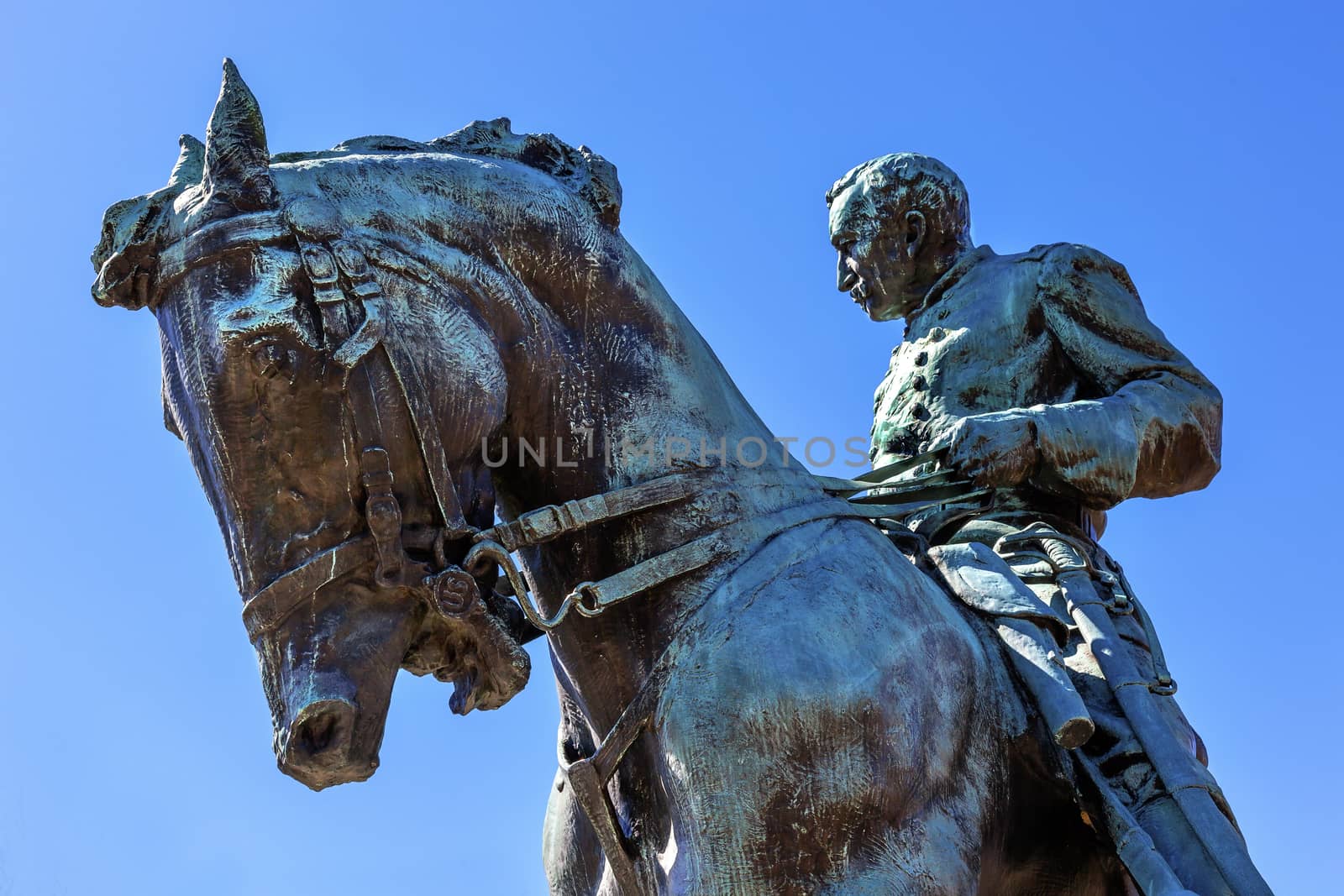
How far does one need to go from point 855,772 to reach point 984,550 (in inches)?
49.1

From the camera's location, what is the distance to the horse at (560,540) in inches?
184

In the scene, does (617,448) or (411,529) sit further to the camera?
(617,448)

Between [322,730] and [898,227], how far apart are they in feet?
11.4

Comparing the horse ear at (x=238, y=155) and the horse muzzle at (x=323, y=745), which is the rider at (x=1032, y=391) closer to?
the horse muzzle at (x=323, y=745)

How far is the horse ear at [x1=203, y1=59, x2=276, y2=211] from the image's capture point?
4.99 m

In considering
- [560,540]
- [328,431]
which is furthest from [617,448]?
[328,431]

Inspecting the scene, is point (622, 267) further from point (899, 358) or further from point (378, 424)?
point (899, 358)

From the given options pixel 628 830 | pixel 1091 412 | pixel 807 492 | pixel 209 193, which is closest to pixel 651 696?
pixel 628 830

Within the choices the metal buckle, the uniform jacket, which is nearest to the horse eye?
the metal buckle

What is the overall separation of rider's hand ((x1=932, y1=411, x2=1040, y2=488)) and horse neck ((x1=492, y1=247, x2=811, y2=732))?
112cm

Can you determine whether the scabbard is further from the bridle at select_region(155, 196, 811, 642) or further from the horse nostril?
the horse nostril

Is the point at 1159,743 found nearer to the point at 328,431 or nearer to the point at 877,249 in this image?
the point at 328,431

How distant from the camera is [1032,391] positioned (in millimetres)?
6961

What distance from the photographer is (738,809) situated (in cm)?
456
